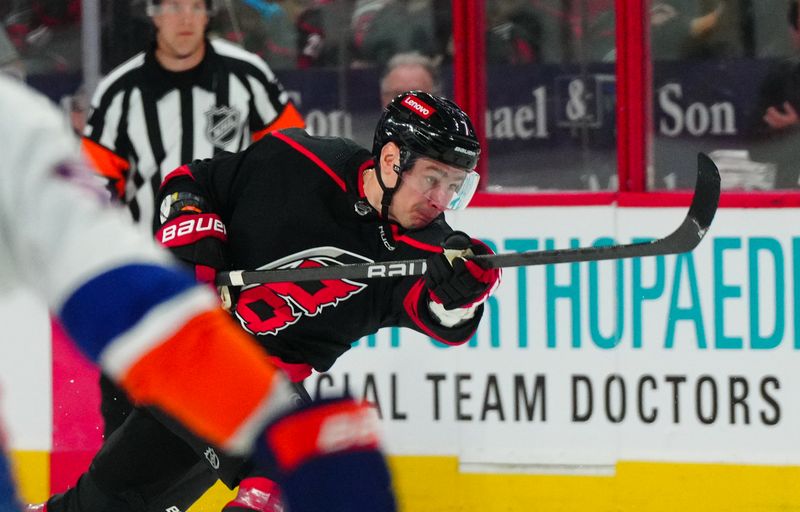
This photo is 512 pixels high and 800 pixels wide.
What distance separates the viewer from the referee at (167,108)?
4301 mm

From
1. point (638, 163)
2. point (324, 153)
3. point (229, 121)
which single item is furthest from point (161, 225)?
point (638, 163)

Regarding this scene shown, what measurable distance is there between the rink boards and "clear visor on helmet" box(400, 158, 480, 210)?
898mm

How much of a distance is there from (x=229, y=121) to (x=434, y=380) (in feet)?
3.06

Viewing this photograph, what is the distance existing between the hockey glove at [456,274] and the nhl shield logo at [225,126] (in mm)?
1433

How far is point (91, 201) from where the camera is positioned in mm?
1006

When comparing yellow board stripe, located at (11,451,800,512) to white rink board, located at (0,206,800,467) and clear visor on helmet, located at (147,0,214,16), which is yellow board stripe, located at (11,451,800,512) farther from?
clear visor on helmet, located at (147,0,214,16)

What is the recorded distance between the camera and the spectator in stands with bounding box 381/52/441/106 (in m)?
4.16

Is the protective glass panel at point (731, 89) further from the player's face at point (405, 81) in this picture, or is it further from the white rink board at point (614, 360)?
the player's face at point (405, 81)

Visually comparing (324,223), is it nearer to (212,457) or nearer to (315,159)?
(315,159)

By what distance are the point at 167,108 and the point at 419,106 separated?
1.39 meters

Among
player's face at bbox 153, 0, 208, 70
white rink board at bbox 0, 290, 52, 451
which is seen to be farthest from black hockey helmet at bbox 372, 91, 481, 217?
white rink board at bbox 0, 290, 52, 451

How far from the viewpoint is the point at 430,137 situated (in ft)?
10.2

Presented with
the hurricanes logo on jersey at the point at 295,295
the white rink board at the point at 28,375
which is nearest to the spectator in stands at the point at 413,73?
the hurricanes logo on jersey at the point at 295,295

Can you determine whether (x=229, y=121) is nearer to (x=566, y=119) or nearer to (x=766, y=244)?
(x=566, y=119)
